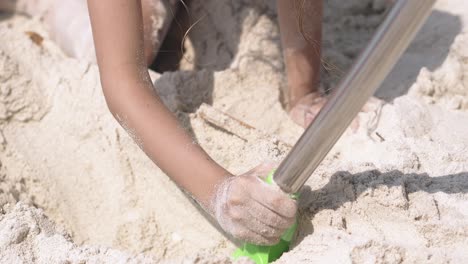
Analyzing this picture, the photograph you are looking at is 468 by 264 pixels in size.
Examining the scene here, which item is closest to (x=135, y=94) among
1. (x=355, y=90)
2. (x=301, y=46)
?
(x=355, y=90)

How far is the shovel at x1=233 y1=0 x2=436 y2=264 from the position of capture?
874mm

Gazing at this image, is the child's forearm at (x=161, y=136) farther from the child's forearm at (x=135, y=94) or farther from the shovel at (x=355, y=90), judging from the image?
the shovel at (x=355, y=90)

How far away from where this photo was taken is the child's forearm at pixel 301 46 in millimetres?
1578

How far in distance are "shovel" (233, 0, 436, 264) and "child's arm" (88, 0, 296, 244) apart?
0.09 metres

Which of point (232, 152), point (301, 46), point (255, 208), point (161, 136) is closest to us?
point (255, 208)

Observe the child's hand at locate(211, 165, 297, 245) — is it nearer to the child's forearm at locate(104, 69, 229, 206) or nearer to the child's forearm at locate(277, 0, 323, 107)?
the child's forearm at locate(104, 69, 229, 206)

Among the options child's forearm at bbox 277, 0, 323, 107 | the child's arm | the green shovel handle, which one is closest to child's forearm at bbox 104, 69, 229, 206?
the child's arm

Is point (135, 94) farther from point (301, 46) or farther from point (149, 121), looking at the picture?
point (301, 46)

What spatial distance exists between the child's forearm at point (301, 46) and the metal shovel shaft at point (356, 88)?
600 mm

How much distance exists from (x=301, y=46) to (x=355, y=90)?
71 centimetres

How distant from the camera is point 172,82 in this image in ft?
5.25

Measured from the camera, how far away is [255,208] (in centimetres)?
107

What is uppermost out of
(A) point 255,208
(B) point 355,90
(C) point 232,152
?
(B) point 355,90

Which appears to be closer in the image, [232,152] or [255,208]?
[255,208]
